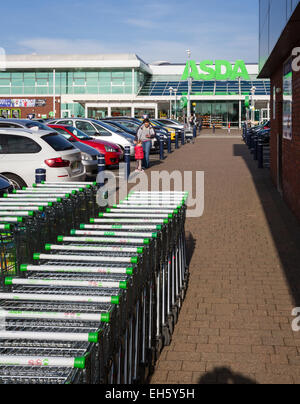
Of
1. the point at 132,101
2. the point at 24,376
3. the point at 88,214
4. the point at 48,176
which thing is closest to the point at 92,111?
the point at 132,101

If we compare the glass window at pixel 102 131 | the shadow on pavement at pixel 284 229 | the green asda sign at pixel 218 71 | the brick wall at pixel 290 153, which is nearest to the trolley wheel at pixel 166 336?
the shadow on pavement at pixel 284 229

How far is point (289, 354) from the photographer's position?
16.8 ft

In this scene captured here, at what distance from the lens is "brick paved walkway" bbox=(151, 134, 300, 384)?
191 inches

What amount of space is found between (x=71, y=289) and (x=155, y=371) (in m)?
1.41

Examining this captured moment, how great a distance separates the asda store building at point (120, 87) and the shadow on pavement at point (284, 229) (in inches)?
2059

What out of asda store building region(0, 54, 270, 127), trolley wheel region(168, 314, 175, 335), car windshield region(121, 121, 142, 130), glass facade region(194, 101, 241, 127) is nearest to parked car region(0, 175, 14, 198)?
trolley wheel region(168, 314, 175, 335)

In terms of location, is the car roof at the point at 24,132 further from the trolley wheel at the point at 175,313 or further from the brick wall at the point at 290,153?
the trolley wheel at the point at 175,313

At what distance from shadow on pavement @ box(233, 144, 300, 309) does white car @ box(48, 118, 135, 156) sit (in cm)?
697

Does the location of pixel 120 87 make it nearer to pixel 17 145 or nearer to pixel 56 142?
pixel 56 142

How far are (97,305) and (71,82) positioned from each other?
237 feet

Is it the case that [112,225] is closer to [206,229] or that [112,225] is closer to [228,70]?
[206,229]

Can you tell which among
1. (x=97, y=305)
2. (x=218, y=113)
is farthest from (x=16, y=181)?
(x=218, y=113)

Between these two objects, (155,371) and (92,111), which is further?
(92,111)

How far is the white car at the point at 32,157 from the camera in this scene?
12484 millimetres
